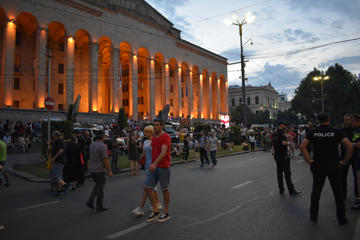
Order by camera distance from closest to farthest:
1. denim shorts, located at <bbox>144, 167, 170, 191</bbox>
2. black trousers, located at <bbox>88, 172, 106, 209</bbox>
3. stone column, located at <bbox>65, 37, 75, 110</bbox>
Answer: denim shorts, located at <bbox>144, 167, 170, 191</bbox> → black trousers, located at <bbox>88, 172, 106, 209</bbox> → stone column, located at <bbox>65, 37, 75, 110</bbox>

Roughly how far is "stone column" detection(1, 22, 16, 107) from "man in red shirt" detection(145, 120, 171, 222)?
95.2ft

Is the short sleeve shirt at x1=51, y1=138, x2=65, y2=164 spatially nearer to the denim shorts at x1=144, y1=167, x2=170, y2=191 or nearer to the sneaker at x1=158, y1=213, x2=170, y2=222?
the denim shorts at x1=144, y1=167, x2=170, y2=191

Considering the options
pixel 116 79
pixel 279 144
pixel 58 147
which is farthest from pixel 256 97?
pixel 58 147

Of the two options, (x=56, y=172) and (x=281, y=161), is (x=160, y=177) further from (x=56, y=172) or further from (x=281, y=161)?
(x=56, y=172)

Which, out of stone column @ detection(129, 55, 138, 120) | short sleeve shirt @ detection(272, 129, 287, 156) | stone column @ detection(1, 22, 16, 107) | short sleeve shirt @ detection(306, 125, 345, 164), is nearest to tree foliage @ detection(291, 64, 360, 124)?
stone column @ detection(129, 55, 138, 120)

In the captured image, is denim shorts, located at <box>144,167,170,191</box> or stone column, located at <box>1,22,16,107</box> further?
stone column, located at <box>1,22,16,107</box>

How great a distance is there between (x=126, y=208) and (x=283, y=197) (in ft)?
12.8

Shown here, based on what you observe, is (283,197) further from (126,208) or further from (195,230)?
(126,208)

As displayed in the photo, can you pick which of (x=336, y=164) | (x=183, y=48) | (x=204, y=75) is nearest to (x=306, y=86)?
(x=204, y=75)

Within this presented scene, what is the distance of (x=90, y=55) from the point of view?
36.2 meters

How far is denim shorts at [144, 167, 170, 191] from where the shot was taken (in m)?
5.05

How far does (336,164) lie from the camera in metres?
4.50

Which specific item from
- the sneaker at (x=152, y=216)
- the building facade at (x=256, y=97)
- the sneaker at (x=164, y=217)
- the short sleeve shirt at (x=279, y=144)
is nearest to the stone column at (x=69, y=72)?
the short sleeve shirt at (x=279, y=144)

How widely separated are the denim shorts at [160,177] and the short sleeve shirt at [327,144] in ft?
9.11
